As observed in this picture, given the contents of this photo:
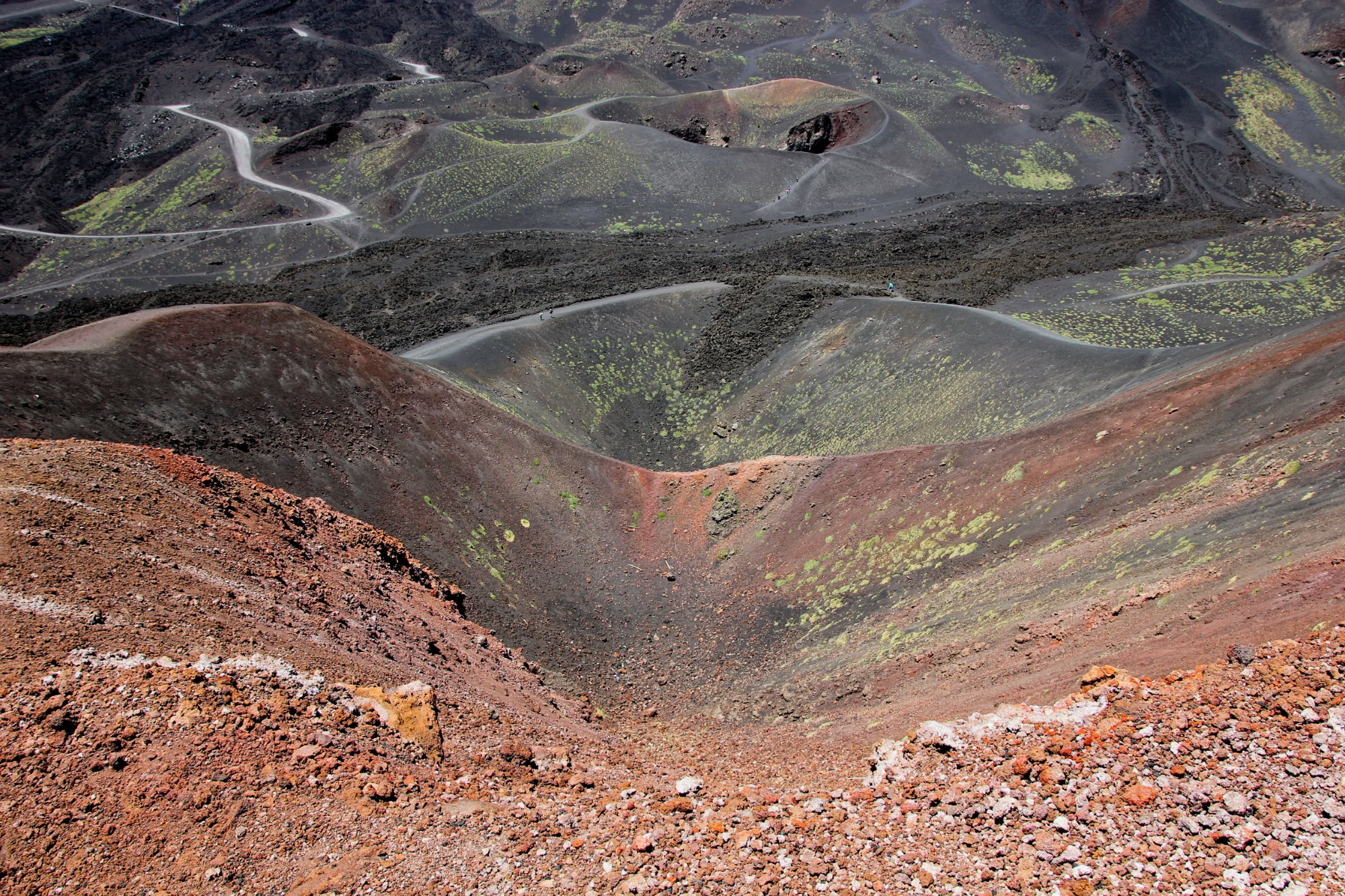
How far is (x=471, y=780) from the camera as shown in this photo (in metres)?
9.25

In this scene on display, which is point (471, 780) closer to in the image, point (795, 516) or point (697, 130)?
point (795, 516)

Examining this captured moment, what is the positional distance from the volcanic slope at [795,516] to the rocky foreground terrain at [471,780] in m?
2.33

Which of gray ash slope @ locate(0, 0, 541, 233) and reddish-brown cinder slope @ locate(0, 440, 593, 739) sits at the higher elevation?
gray ash slope @ locate(0, 0, 541, 233)

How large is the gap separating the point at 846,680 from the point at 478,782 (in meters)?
7.59

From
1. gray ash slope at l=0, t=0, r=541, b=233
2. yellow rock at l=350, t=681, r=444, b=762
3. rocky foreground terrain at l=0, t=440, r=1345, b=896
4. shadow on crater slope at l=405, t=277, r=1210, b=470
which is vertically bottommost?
shadow on crater slope at l=405, t=277, r=1210, b=470

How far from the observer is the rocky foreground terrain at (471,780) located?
6.50 m

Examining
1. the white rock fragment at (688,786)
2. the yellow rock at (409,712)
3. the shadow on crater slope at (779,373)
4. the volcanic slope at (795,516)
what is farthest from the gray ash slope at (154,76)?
the white rock fragment at (688,786)

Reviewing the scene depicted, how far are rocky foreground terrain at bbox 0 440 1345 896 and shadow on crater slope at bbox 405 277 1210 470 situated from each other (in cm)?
1238

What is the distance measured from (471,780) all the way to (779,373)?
1883cm

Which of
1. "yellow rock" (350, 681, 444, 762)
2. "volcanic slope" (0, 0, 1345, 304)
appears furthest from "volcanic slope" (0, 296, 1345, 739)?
"volcanic slope" (0, 0, 1345, 304)

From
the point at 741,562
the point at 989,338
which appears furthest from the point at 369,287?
the point at 989,338

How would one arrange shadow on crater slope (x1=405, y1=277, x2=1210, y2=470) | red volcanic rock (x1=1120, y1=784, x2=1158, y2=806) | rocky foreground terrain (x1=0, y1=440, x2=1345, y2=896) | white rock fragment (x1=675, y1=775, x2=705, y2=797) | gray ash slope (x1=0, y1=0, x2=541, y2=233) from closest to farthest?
rocky foreground terrain (x1=0, y1=440, x2=1345, y2=896) < red volcanic rock (x1=1120, y1=784, x2=1158, y2=806) < white rock fragment (x1=675, y1=775, x2=705, y2=797) < shadow on crater slope (x1=405, y1=277, x2=1210, y2=470) < gray ash slope (x1=0, y1=0, x2=541, y2=233)

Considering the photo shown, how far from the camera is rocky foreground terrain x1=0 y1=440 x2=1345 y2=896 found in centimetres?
→ 650

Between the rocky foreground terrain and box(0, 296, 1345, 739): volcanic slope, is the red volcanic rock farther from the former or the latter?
box(0, 296, 1345, 739): volcanic slope
